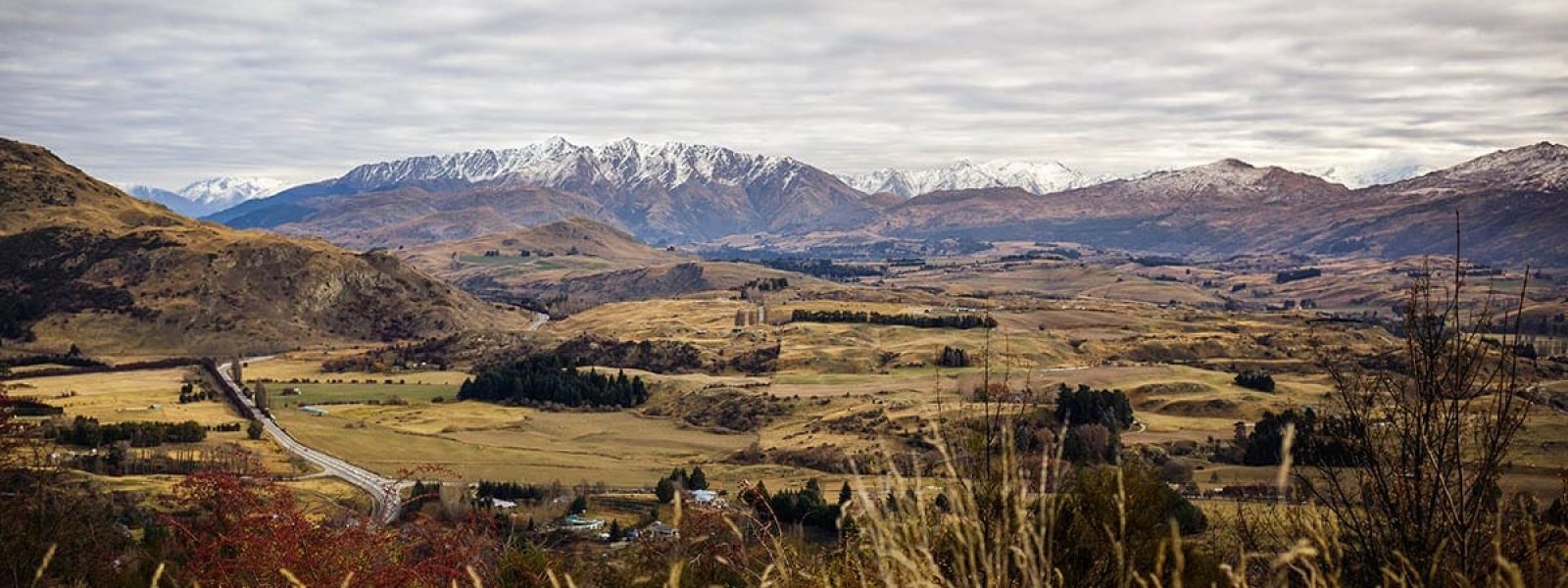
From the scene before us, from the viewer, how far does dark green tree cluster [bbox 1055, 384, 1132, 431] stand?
4225 inches

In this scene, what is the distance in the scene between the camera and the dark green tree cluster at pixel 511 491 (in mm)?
86188

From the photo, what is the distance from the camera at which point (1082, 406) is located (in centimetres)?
10944

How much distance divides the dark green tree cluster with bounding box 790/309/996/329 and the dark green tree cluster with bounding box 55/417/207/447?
10687 centimetres

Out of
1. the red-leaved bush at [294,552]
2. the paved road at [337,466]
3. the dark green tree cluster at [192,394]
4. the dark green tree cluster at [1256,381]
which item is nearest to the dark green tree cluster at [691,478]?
the paved road at [337,466]

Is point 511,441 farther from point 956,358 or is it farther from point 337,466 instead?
point 956,358

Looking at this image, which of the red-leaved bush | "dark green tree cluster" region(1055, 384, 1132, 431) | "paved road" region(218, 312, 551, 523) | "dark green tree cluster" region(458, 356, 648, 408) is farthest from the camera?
"dark green tree cluster" region(458, 356, 648, 408)

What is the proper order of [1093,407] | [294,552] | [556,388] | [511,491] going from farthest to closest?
[556,388], [1093,407], [511,491], [294,552]

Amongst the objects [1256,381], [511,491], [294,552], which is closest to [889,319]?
[1256,381]

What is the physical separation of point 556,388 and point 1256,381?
88810mm

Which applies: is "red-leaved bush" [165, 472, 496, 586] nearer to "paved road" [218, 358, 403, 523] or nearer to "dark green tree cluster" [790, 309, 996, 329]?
"paved road" [218, 358, 403, 523]

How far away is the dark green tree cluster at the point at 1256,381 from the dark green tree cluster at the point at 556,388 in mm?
75126

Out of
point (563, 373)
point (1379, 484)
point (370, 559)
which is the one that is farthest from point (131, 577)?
point (563, 373)

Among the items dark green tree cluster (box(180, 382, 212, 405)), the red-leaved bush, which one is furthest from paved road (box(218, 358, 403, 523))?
the red-leaved bush

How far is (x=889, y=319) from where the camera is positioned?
191125mm
